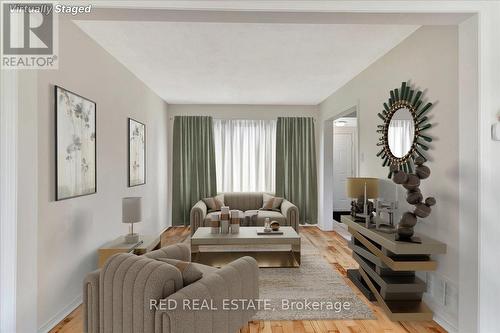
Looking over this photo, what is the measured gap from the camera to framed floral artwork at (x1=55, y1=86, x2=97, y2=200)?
2480mm

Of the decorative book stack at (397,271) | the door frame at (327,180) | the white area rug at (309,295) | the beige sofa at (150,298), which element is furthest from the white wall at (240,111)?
the beige sofa at (150,298)

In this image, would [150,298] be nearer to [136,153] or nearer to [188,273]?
[188,273]

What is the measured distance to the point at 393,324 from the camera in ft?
8.08

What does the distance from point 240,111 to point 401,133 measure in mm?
3810

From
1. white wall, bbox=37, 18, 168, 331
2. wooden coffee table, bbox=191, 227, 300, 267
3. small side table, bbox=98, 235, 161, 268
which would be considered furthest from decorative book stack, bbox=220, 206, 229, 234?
white wall, bbox=37, 18, 168, 331

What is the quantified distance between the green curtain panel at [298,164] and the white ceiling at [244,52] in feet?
4.19

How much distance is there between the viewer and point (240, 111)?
6.31m

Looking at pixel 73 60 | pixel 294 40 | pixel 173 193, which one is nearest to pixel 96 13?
pixel 73 60

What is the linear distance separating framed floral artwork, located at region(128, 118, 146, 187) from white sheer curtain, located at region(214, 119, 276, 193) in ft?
6.62

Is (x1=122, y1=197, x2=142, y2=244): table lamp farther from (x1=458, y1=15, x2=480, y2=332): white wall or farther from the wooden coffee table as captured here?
(x1=458, y1=15, x2=480, y2=332): white wall

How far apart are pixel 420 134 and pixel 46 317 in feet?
11.7

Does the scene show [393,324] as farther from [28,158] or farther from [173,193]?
[173,193]

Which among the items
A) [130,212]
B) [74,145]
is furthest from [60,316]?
[74,145]

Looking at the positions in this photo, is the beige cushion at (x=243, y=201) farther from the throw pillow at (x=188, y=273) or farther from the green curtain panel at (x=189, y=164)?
the throw pillow at (x=188, y=273)
